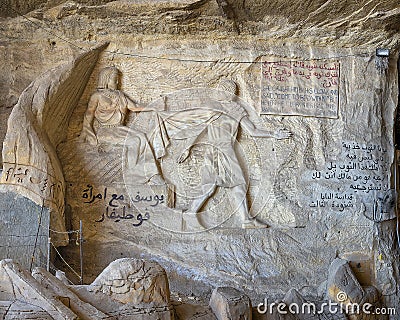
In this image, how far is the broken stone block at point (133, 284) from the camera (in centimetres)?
446

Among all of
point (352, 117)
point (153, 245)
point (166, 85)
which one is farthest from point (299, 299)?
Answer: point (166, 85)

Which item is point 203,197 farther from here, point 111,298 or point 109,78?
point 111,298

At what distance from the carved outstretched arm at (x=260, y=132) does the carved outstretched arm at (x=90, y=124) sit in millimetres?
1732

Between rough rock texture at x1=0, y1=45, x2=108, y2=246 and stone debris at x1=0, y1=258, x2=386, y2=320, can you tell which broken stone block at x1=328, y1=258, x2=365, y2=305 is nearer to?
stone debris at x1=0, y1=258, x2=386, y2=320

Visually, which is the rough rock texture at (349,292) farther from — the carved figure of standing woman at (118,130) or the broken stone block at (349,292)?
the carved figure of standing woman at (118,130)

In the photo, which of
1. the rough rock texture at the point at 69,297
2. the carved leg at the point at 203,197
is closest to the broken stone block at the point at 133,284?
the rough rock texture at the point at 69,297

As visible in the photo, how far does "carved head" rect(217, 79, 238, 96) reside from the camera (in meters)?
7.40

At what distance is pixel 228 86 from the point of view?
7395mm

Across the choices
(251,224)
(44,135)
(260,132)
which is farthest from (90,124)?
(251,224)

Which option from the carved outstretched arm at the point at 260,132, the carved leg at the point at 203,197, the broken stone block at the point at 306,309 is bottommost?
the broken stone block at the point at 306,309

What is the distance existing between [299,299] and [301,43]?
3119 millimetres

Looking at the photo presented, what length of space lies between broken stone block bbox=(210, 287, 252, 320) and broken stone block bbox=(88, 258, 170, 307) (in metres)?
0.56

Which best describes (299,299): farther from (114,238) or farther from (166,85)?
(166,85)

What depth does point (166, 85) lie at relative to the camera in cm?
743
